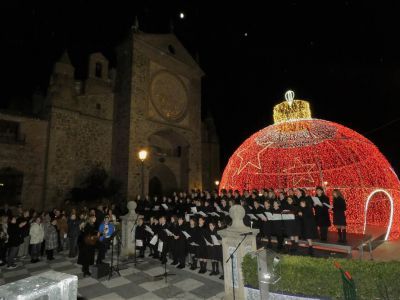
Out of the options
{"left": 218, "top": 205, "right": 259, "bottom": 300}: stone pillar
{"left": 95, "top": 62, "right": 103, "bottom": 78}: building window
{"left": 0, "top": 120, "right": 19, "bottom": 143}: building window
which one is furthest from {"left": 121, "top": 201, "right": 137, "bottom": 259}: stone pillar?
{"left": 95, "top": 62, "right": 103, "bottom": 78}: building window

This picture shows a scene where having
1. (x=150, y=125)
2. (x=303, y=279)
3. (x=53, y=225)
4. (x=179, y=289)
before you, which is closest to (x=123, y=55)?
(x=150, y=125)

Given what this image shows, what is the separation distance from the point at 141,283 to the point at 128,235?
3.27m

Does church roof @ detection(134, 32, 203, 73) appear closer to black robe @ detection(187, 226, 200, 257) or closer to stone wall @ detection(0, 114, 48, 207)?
stone wall @ detection(0, 114, 48, 207)

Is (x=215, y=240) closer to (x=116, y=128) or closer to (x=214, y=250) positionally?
(x=214, y=250)

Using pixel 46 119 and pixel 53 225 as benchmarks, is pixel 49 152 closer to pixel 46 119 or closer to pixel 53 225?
pixel 46 119

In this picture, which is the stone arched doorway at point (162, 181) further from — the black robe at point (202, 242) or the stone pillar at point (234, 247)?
the stone pillar at point (234, 247)

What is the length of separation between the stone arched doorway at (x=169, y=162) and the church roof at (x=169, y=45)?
26.8 ft

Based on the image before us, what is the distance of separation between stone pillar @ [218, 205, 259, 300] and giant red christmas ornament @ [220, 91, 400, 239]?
19.4ft

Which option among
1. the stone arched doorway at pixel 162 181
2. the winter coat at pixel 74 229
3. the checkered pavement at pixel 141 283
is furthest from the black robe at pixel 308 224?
the stone arched doorway at pixel 162 181

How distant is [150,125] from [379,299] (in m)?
20.6

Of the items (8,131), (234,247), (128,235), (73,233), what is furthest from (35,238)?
(8,131)

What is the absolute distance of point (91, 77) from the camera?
2238 centimetres

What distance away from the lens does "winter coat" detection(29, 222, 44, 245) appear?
400 inches

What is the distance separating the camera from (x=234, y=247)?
6.19 metres
